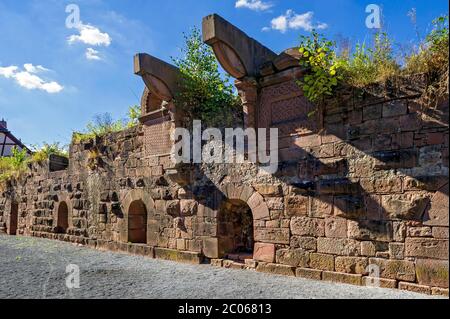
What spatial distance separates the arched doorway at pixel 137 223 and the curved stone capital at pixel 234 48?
12.3 ft

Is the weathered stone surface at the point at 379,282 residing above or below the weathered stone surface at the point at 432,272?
below

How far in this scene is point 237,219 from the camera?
6.50 metres

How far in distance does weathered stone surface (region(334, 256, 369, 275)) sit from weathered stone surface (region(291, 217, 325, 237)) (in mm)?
406

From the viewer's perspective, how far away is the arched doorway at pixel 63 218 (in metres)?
10.7

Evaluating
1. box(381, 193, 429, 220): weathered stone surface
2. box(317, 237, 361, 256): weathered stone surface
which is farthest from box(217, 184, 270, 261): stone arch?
box(381, 193, 429, 220): weathered stone surface

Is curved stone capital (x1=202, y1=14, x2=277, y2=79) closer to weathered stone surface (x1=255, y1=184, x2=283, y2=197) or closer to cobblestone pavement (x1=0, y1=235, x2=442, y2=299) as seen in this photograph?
weathered stone surface (x1=255, y1=184, x2=283, y2=197)

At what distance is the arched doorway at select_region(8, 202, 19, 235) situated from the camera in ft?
44.1

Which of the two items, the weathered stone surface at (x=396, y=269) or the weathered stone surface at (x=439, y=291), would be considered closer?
the weathered stone surface at (x=439, y=291)

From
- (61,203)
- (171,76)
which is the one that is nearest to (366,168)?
(171,76)

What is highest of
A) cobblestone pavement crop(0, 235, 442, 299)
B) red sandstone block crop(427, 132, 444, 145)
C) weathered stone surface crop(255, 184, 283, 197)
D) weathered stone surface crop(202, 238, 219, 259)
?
red sandstone block crop(427, 132, 444, 145)

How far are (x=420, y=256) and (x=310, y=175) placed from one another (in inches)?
65.0

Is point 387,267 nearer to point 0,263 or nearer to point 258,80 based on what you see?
point 258,80

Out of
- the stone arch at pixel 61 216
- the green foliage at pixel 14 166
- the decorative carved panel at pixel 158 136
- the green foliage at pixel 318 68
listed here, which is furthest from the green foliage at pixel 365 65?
the green foliage at pixel 14 166

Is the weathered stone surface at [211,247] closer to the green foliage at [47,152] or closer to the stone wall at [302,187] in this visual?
the stone wall at [302,187]
